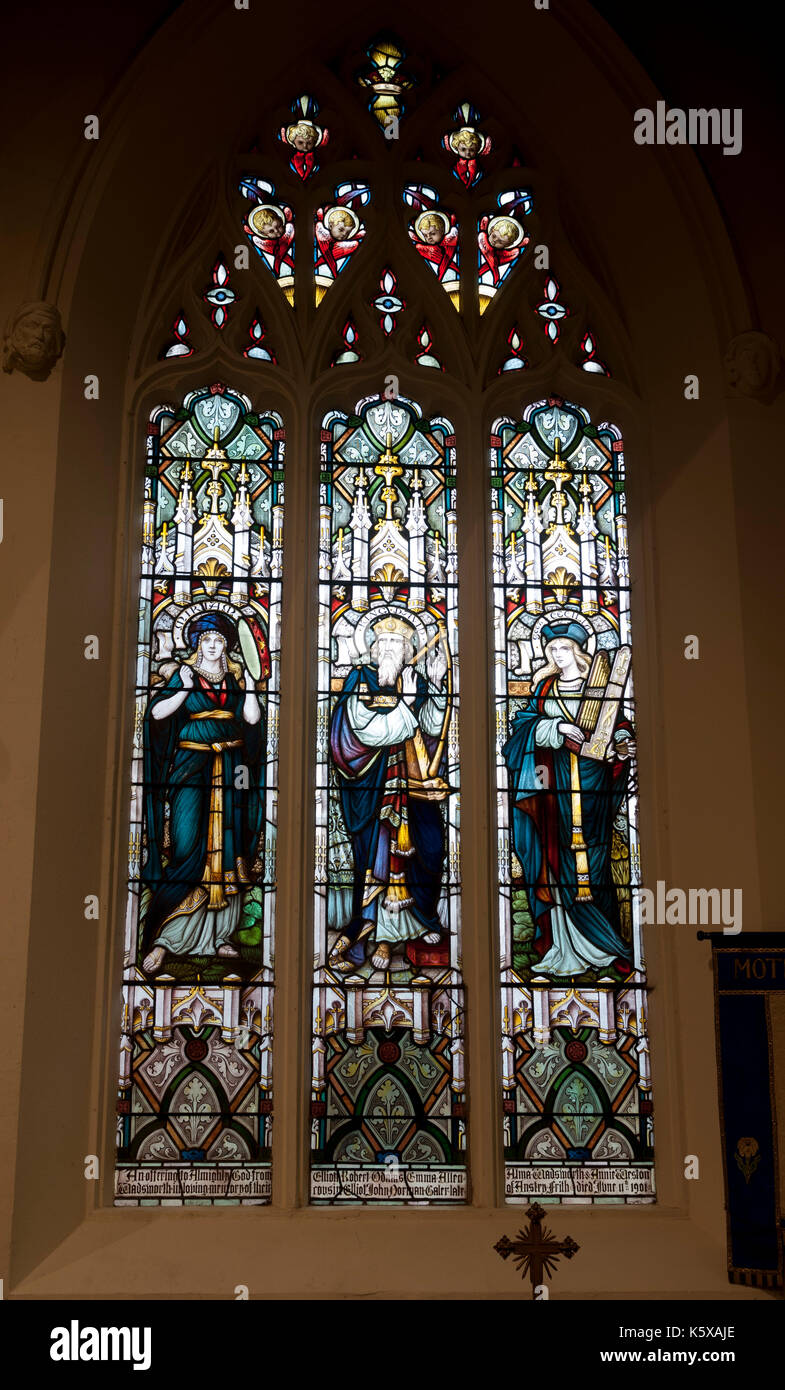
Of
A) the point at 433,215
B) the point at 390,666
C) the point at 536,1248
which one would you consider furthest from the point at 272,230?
the point at 536,1248

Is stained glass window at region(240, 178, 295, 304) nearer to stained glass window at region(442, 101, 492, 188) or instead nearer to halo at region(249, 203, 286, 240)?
halo at region(249, 203, 286, 240)

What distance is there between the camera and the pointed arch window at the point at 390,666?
19.2ft

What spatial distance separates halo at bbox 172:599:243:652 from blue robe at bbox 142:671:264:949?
191mm

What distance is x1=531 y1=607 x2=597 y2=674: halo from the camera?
6.45 meters

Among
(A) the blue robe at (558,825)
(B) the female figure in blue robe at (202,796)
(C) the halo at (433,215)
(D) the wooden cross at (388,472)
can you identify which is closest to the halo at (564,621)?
(A) the blue robe at (558,825)

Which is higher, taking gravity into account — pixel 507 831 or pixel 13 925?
pixel 507 831

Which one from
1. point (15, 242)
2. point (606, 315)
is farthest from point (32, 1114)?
point (606, 315)

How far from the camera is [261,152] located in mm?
6980

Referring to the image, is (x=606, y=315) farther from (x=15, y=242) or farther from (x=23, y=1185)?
(x=23, y=1185)

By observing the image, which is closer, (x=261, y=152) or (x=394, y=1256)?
(x=394, y=1256)

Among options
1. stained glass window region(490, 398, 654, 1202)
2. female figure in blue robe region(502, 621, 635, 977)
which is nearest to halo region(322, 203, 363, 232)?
stained glass window region(490, 398, 654, 1202)

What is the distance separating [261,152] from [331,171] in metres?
0.32

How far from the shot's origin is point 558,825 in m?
6.21
